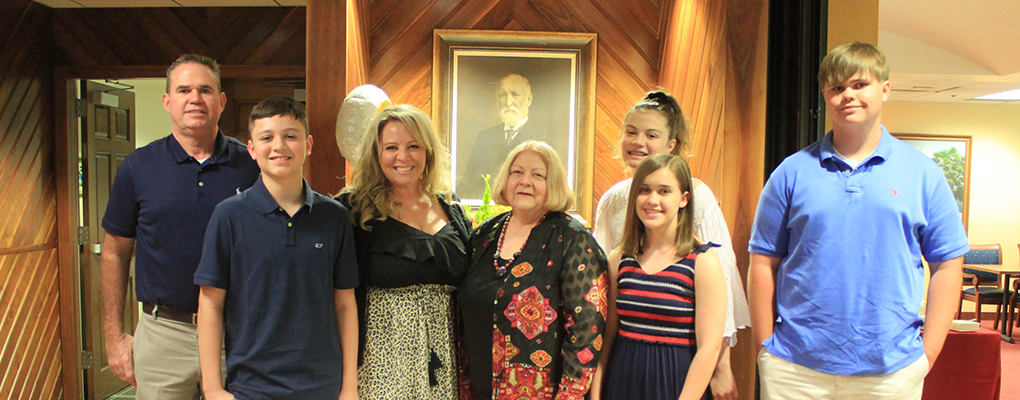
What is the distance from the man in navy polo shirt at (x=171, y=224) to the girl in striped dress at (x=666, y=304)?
1290mm

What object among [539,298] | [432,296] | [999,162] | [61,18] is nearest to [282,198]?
[432,296]

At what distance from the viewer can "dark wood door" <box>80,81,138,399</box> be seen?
13.9 ft

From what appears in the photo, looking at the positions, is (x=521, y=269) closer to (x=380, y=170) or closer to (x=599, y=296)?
(x=599, y=296)

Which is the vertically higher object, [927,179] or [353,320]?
[927,179]

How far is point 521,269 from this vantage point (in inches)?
66.5

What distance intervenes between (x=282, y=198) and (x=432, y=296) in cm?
51

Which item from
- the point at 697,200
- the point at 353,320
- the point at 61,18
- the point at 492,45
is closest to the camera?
the point at 353,320

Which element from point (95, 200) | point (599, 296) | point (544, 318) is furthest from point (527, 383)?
point (95, 200)

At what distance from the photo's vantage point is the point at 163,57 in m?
4.11

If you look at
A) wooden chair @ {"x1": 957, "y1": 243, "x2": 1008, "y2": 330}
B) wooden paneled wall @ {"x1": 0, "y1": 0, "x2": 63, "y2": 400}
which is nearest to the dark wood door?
wooden paneled wall @ {"x1": 0, "y1": 0, "x2": 63, "y2": 400}

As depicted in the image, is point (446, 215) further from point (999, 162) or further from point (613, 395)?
point (999, 162)

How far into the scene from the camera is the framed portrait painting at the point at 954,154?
7863 mm

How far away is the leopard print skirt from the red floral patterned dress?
0.12 m

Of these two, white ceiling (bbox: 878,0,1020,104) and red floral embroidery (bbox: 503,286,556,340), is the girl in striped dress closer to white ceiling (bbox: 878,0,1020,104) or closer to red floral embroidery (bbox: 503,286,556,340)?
red floral embroidery (bbox: 503,286,556,340)
